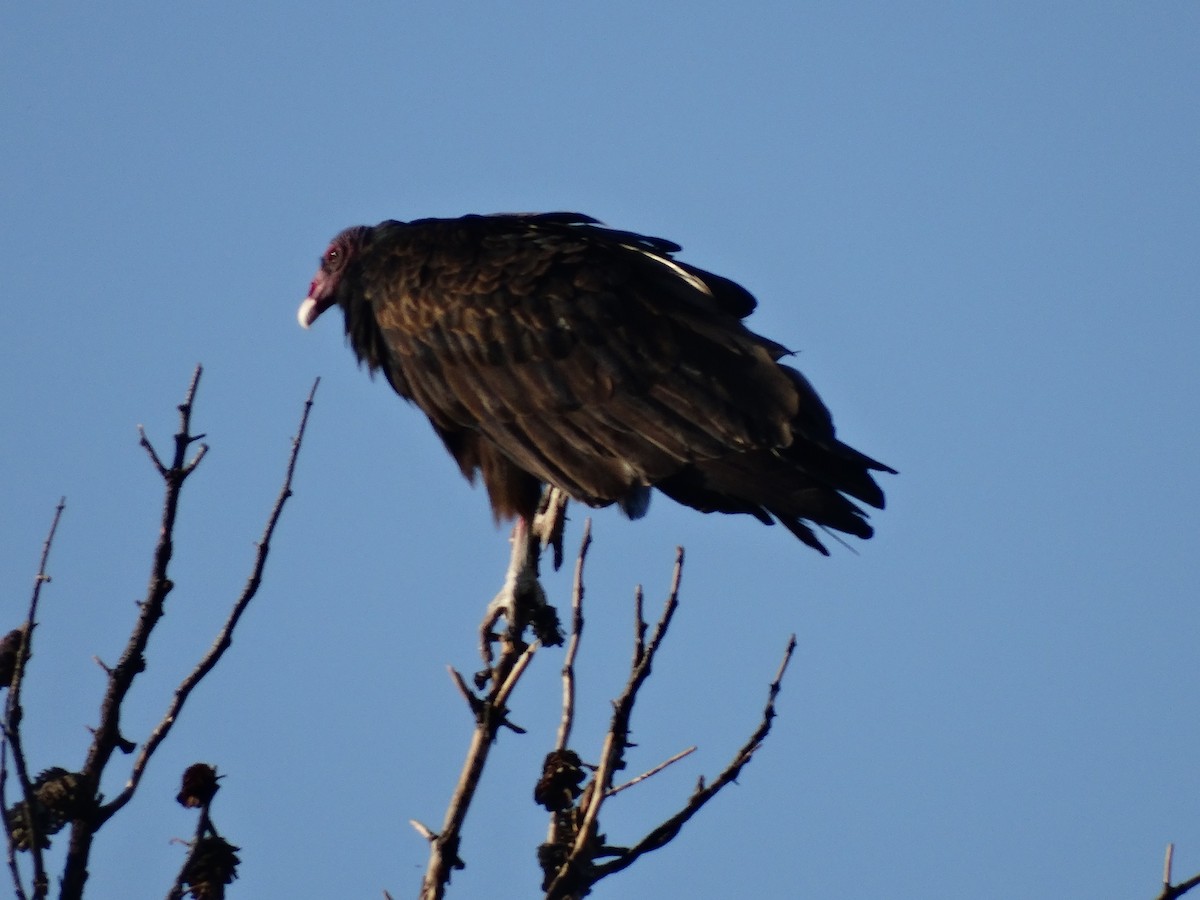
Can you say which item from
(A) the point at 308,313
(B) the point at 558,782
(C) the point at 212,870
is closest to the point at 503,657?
(B) the point at 558,782

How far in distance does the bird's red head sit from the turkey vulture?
0.40m

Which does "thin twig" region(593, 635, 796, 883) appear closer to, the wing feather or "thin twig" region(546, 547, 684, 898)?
"thin twig" region(546, 547, 684, 898)

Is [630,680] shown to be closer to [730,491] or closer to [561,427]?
[730,491]

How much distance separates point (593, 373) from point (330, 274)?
172 centimetres

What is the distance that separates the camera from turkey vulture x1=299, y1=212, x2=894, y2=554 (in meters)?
4.71

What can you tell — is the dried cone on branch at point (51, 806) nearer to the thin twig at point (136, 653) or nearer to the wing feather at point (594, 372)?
the thin twig at point (136, 653)

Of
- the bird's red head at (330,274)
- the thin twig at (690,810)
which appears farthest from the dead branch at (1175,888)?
the bird's red head at (330,274)

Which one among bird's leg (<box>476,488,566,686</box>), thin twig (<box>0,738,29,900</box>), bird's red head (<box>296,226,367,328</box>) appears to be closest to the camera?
thin twig (<box>0,738,29,900</box>)

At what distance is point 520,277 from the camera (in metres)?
5.30

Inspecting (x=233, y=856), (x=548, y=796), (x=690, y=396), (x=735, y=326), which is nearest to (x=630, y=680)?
(x=548, y=796)

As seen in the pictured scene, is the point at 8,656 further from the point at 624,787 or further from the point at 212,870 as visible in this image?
the point at 624,787

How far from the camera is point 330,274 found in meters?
6.34

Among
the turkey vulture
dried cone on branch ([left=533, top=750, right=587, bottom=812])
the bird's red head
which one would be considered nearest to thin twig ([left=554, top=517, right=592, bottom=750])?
dried cone on branch ([left=533, top=750, right=587, bottom=812])

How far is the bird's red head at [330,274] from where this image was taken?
6230 mm
